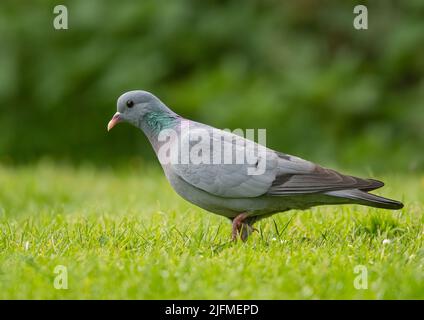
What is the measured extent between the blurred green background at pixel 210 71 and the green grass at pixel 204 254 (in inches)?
150

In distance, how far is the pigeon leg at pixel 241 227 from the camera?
4.21 meters

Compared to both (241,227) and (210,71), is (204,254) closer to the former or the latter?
(241,227)

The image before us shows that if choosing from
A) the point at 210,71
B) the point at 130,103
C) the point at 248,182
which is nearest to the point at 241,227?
the point at 248,182

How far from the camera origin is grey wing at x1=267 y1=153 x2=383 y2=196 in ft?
13.4

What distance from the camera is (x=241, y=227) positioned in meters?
4.28

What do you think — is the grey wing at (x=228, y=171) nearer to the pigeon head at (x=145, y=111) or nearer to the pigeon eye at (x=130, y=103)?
the pigeon head at (x=145, y=111)

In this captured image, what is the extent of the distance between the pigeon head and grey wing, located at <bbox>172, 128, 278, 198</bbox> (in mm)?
382

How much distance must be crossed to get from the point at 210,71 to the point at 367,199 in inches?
231

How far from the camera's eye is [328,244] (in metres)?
4.07

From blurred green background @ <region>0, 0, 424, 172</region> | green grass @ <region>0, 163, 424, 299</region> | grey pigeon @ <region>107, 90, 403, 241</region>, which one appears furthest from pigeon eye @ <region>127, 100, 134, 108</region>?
blurred green background @ <region>0, 0, 424, 172</region>

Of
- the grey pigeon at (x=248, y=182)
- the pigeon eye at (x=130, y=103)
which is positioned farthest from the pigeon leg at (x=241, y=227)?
the pigeon eye at (x=130, y=103)
